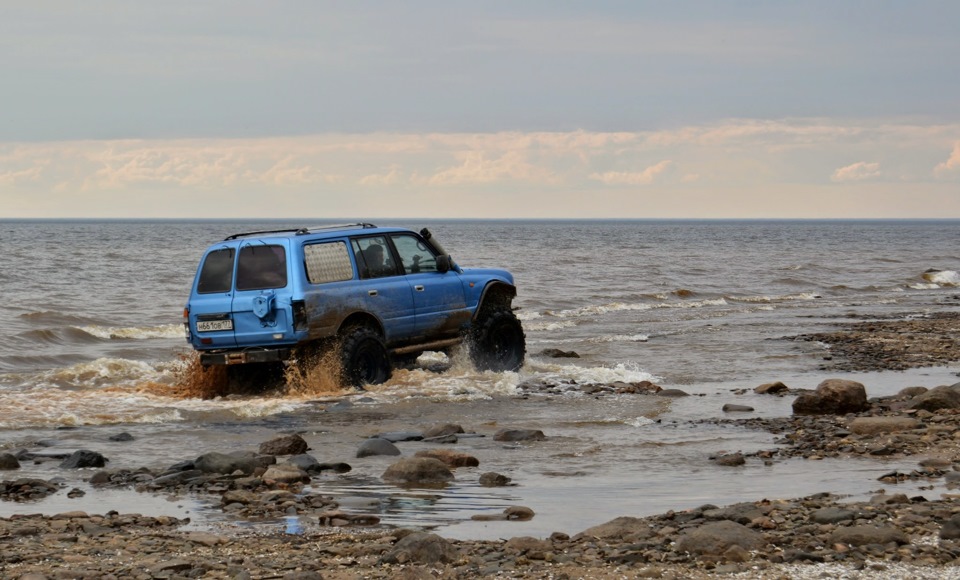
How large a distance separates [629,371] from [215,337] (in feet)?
19.7

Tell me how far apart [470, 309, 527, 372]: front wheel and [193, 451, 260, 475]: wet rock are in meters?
7.11

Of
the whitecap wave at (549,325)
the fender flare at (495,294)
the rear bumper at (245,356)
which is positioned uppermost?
the fender flare at (495,294)

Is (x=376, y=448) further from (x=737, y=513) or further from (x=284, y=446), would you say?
(x=737, y=513)

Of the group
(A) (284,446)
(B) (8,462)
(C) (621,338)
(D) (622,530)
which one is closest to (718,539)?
(D) (622,530)

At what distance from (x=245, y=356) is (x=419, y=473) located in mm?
5460

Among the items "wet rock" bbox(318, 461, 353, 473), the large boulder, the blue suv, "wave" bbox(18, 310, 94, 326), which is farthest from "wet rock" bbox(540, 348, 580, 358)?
"wave" bbox(18, 310, 94, 326)

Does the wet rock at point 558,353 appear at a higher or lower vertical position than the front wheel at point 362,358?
lower

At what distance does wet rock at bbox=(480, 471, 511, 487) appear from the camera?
8734 millimetres

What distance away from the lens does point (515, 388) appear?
15.0m

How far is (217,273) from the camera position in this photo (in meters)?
13.9

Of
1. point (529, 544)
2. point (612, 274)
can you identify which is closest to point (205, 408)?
point (529, 544)

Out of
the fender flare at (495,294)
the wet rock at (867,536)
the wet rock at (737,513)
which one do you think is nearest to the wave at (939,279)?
the fender flare at (495,294)

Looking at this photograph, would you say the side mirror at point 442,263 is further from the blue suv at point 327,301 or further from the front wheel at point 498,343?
the front wheel at point 498,343

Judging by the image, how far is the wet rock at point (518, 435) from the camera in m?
A: 11.0
